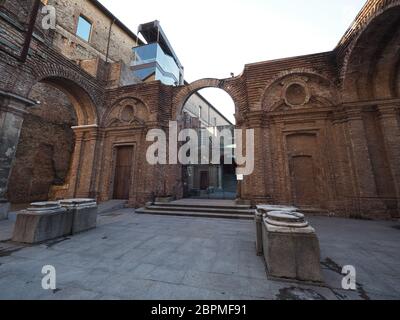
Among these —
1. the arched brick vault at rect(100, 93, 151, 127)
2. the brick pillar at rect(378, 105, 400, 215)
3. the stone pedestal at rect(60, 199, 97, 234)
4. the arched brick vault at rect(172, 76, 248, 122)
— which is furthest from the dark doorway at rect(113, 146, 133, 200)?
the brick pillar at rect(378, 105, 400, 215)

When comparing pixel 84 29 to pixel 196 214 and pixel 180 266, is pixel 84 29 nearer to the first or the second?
pixel 196 214

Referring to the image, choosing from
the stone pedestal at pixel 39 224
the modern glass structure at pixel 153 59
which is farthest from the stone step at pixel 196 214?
the modern glass structure at pixel 153 59

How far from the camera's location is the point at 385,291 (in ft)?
7.27

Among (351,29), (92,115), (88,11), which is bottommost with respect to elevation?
(92,115)

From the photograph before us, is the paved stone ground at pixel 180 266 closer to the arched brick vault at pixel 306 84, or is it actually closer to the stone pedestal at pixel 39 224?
the stone pedestal at pixel 39 224

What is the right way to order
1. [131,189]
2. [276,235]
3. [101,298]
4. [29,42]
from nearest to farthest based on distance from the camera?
[101,298], [276,235], [29,42], [131,189]

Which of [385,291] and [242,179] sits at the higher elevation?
[242,179]

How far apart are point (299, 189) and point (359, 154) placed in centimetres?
259

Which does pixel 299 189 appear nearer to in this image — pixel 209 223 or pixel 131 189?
pixel 209 223

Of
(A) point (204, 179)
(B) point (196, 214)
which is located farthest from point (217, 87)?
(A) point (204, 179)

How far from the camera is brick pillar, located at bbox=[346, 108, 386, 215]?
6.58 meters

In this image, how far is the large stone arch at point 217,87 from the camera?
9225 millimetres

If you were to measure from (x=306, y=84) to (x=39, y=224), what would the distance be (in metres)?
10.7

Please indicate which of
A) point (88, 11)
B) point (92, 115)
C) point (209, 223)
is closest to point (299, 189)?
point (209, 223)
